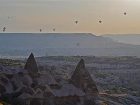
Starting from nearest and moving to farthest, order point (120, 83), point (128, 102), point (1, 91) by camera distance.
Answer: point (1, 91) → point (128, 102) → point (120, 83)

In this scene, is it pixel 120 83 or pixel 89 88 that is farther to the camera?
pixel 120 83

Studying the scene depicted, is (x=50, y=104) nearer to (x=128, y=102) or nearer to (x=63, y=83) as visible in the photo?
(x=63, y=83)

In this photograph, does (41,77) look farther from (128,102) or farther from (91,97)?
(128,102)

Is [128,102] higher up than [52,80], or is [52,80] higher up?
[52,80]

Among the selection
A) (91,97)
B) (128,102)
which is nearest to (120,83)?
(128,102)

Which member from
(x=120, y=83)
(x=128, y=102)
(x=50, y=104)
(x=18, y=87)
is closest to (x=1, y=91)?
(x=18, y=87)

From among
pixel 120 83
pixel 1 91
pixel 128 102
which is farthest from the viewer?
pixel 120 83
